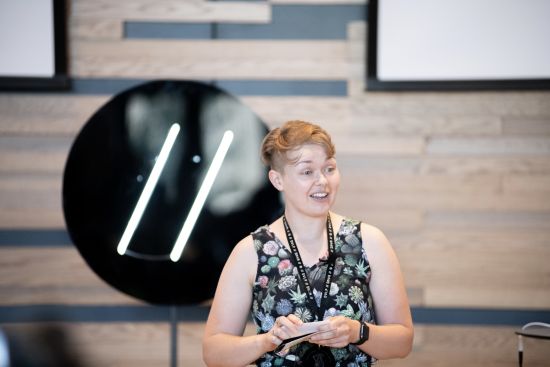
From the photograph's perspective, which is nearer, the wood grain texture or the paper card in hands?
the paper card in hands

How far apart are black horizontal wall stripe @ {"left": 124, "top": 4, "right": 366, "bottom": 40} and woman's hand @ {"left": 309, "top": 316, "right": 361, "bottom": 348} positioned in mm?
1670

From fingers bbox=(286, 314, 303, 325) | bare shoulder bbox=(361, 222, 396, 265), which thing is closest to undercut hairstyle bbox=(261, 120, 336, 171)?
bare shoulder bbox=(361, 222, 396, 265)

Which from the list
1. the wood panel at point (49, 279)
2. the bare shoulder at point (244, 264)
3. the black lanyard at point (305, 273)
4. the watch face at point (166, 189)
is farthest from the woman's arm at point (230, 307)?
the wood panel at point (49, 279)

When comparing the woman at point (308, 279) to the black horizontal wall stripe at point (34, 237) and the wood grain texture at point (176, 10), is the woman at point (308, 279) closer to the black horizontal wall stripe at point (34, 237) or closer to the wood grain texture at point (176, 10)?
the wood grain texture at point (176, 10)

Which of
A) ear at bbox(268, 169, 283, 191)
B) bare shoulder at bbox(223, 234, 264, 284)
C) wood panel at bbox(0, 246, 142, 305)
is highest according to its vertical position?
ear at bbox(268, 169, 283, 191)

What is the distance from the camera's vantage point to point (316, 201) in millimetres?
2078

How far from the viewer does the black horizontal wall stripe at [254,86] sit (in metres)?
3.16

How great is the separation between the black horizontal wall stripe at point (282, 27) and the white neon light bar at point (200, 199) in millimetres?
523

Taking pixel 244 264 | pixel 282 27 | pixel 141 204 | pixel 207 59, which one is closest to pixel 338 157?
pixel 282 27

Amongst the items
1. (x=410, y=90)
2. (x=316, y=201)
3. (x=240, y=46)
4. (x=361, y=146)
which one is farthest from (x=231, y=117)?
(x=316, y=201)

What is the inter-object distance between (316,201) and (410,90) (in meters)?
1.26

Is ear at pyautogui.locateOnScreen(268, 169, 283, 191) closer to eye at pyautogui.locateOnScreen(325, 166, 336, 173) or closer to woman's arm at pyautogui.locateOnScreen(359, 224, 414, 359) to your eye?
eye at pyautogui.locateOnScreen(325, 166, 336, 173)

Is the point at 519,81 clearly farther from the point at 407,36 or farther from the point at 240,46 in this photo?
the point at 240,46

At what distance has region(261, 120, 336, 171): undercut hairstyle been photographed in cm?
208
